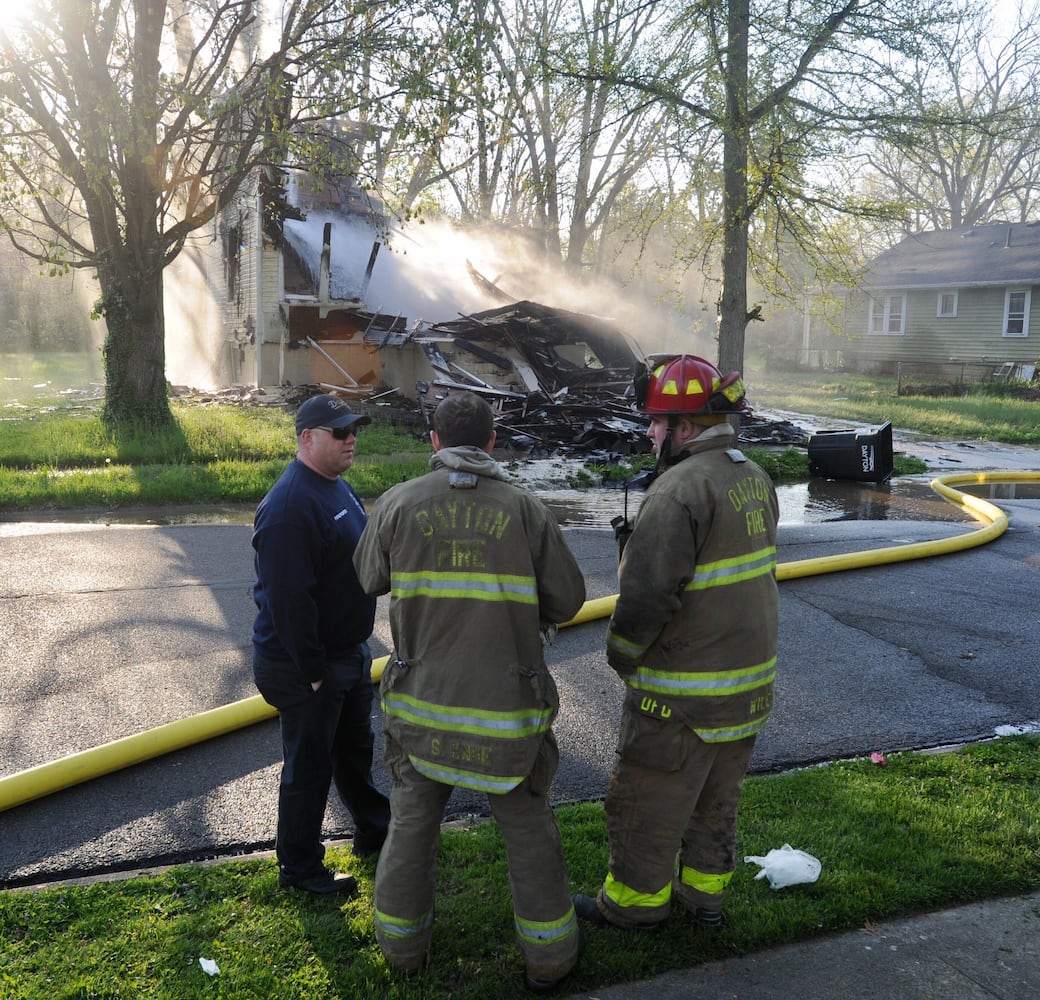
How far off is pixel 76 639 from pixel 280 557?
3550 millimetres

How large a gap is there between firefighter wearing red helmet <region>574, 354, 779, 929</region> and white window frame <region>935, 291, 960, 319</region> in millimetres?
35872

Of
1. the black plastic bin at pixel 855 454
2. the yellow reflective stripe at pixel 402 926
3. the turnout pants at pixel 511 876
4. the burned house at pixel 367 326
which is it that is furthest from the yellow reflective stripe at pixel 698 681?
the burned house at pixel 367 326

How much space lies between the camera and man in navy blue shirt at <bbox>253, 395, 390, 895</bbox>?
317cm

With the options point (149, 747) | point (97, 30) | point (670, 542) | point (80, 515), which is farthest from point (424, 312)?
point (670, 542)

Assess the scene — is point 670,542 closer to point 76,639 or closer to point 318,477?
point 318,477

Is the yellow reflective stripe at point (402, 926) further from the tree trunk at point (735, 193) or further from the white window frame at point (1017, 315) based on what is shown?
the white window frame at point (1017, 315)

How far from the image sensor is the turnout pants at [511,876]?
284 centimetres

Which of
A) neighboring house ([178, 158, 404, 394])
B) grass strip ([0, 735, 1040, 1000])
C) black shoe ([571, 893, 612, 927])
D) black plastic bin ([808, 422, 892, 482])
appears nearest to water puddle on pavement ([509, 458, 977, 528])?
black plastic bin ([808, 422, 892, 482])

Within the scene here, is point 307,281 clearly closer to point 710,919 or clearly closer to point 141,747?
point 141,747

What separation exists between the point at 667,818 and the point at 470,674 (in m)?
0.85

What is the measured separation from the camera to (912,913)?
10.8 ft

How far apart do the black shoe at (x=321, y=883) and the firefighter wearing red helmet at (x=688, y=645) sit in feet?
2.87

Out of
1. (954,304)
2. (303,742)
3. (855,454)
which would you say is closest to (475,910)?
(303,742)

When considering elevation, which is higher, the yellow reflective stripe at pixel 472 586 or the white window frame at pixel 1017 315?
the white window frame at pixel 1017 315
